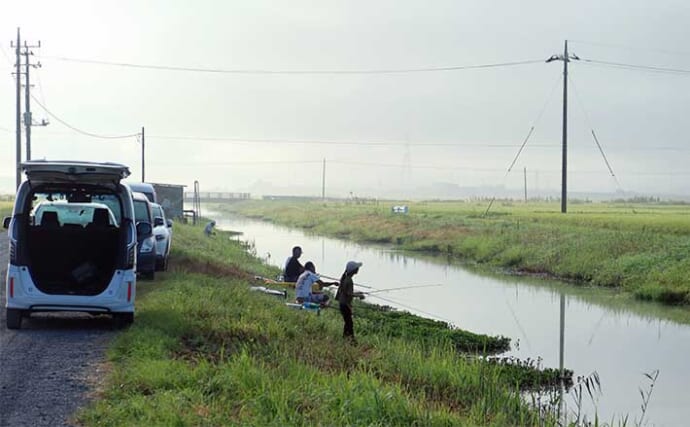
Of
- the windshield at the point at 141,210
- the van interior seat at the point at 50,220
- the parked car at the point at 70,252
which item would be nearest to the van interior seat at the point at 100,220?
the parked car at the point at 70,252

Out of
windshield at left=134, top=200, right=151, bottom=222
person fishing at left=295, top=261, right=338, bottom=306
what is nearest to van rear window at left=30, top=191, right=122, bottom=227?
windshield at left=134, top=200, right=151, bottom=222

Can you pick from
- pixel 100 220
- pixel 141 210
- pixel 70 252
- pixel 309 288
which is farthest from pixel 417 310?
pixel 70 252

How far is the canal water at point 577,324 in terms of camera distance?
12.6 m

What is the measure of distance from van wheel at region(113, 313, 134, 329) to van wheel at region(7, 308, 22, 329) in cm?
122

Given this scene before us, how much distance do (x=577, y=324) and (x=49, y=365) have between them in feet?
47.1

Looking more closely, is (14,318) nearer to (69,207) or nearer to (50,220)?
(50,220)

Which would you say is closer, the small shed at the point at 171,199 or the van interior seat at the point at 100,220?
the van interior seat at the point at 100,220

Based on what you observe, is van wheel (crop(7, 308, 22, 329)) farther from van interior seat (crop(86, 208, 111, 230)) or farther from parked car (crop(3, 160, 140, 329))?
van interior seat (crop(86, 208, 111, 230))

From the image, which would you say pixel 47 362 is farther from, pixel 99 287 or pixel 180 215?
pixel 180 215

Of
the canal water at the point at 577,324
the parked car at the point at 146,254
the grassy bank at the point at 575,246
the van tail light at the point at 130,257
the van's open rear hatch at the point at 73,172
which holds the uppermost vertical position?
the van's open rear hatch at the point at 73,172

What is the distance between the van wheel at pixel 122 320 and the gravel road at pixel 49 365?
0.14 meters

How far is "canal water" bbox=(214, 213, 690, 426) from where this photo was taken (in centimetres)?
1265

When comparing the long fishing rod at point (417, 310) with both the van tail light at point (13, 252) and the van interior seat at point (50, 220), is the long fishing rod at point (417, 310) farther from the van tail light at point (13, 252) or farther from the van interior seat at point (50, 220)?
the van tail light at point (13, 252)

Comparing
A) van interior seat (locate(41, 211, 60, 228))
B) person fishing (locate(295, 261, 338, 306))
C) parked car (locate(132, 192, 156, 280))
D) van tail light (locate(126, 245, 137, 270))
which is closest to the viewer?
van tail light (locate(126, 245, 137, 270))
